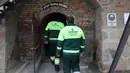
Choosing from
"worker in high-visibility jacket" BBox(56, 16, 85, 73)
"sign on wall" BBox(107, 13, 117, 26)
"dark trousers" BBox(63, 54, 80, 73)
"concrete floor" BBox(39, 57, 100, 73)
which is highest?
"sign on wall" BBox(107, 13, 117, 26)

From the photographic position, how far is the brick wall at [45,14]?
977 cm

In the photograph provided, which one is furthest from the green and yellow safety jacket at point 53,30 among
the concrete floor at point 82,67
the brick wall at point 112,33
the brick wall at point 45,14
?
the brick wall at point 112,33

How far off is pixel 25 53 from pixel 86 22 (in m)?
2.64

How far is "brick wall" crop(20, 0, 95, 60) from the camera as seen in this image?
977 centimetres

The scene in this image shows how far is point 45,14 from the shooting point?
32.5 ft

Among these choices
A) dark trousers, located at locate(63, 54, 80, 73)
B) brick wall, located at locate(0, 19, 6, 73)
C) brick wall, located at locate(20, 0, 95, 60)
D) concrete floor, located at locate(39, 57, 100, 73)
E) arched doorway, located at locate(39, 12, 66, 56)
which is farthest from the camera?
arched doorway, located at locate(39, 12, 66, 56)

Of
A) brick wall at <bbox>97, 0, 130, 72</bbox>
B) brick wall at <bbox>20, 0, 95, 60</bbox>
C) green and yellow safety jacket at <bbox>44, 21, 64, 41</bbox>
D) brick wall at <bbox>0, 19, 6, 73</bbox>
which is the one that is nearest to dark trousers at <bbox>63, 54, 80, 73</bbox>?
brick wall at <bbox>97, 0, 130, 72</bbox>

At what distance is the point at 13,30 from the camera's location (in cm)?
908

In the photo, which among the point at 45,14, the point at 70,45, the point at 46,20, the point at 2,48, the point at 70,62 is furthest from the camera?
the point at 46,20

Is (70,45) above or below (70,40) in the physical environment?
below

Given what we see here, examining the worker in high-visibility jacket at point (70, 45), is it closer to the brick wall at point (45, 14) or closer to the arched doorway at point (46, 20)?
the brick wall at point (45, 14)

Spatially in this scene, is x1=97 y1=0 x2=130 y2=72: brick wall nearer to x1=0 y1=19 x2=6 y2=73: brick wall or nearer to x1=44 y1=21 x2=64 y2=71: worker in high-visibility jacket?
x1=44 y1=21 x2=64 y2=71: worker in high-visibility jacket

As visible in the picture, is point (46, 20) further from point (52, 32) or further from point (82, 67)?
point (82, 67)

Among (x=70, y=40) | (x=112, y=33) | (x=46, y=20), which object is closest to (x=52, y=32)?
(x=46, y=20)
